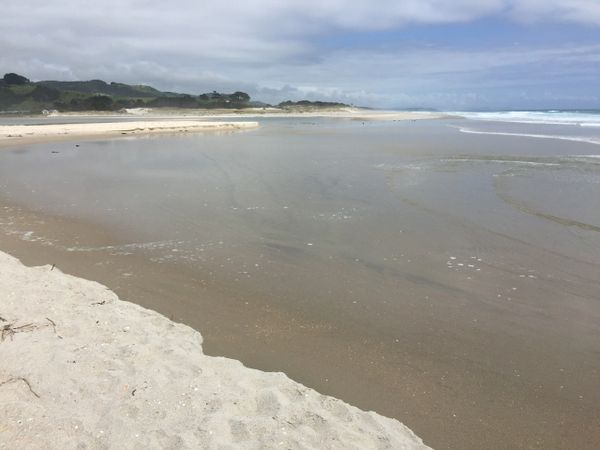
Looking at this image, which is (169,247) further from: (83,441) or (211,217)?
(83,441)

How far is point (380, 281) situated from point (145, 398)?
365 cm

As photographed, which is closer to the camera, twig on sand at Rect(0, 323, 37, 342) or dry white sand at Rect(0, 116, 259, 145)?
twig on sand at Rect(0, 323, 37, 342)

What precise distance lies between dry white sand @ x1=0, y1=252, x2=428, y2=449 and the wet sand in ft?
1.24

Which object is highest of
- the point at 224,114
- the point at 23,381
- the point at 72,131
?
the point at 224,114

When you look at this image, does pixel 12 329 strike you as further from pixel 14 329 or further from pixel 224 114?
pixel 224 114

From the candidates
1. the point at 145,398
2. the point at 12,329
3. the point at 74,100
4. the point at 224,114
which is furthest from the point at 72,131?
the point at 74,100

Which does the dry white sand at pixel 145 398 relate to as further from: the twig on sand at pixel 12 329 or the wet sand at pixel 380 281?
the wet sand at pixel 380 281

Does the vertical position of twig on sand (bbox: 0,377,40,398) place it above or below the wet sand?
above

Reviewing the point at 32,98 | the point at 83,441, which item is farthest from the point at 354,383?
the point at 32,98

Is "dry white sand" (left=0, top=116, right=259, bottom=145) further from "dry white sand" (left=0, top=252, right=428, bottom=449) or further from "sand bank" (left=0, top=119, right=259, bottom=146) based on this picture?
"dry white sand" (left=0, top=252, right=428, bottom=449)

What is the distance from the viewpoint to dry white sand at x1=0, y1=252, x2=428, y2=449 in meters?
3.29

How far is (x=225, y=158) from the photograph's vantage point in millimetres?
20062

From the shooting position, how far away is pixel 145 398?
3.70m

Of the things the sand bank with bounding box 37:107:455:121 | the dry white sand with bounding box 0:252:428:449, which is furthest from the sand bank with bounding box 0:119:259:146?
the sand bank with bounding box 37:107:455:121
